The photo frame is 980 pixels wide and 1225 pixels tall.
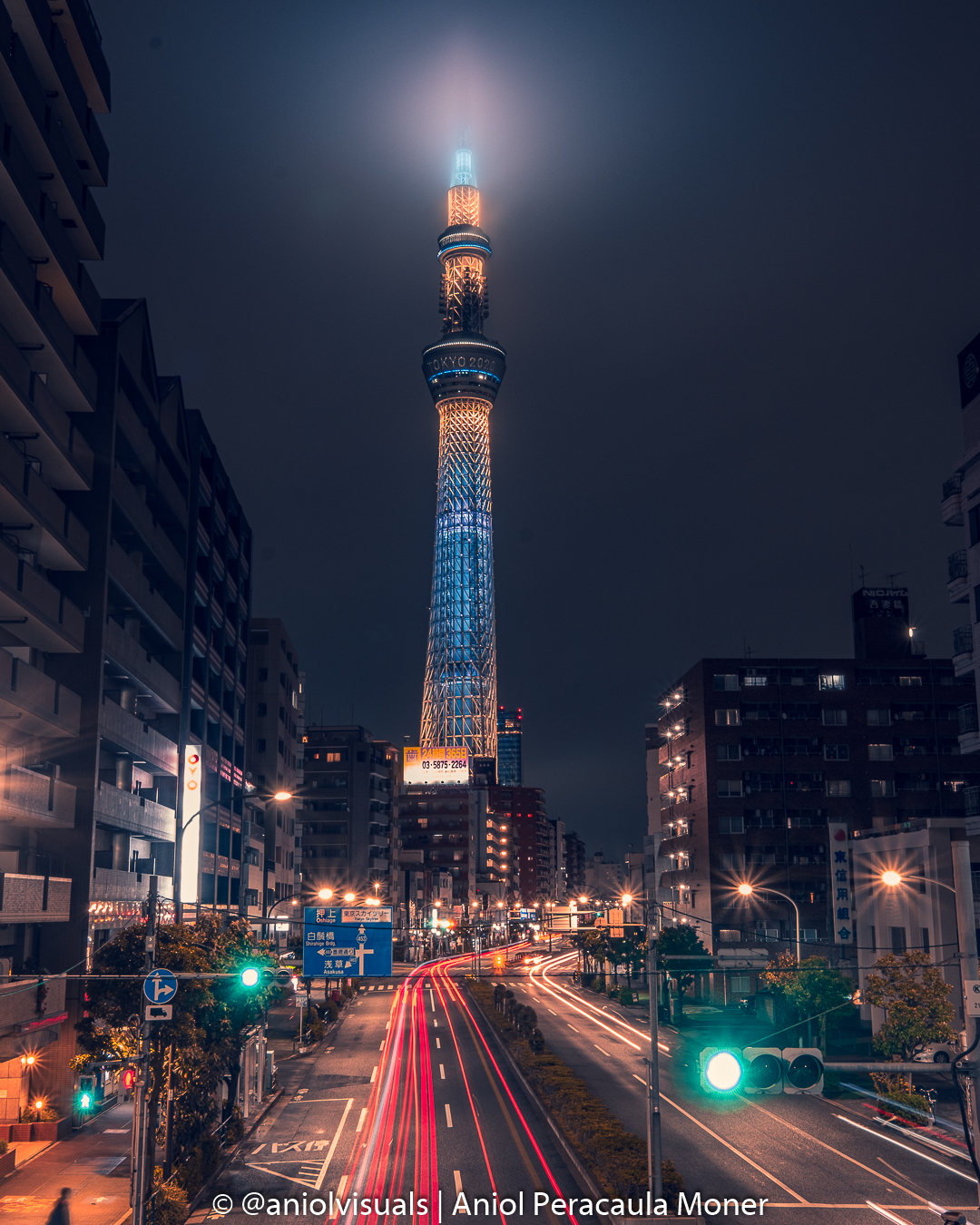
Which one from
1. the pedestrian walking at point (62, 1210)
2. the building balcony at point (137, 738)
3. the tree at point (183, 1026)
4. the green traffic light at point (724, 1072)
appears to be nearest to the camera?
the green traffic light at point (724, 1072)

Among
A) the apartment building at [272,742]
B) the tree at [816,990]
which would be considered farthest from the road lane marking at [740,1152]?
the apartment building at [272,742]

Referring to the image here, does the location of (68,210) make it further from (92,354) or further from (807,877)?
(807,877)

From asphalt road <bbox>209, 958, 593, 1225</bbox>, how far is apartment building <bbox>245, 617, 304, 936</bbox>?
42.0 meters

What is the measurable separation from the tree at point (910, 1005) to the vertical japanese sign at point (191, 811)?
1536 inches

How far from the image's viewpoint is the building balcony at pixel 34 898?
129ft

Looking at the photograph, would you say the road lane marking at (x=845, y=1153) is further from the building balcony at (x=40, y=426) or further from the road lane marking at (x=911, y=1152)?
the building balcony at (x=40, y=426)

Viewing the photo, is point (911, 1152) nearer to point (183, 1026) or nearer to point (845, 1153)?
point (845, 1153)

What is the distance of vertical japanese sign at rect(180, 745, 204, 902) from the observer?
2694 inches

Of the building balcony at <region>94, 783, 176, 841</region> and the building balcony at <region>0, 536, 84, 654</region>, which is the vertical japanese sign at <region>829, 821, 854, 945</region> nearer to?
the building balcony at <region>94, 783, 176, 841</region>

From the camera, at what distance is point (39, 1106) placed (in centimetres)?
4431

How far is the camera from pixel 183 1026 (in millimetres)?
35188

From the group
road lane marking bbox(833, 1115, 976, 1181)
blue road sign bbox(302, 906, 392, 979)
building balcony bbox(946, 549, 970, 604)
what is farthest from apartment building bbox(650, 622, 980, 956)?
blue road sign bbox(302, 906, 392, 979)

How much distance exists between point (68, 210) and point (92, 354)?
6.43 metres

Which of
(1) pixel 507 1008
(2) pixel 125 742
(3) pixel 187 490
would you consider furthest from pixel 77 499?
(1) pixel 507 1008
